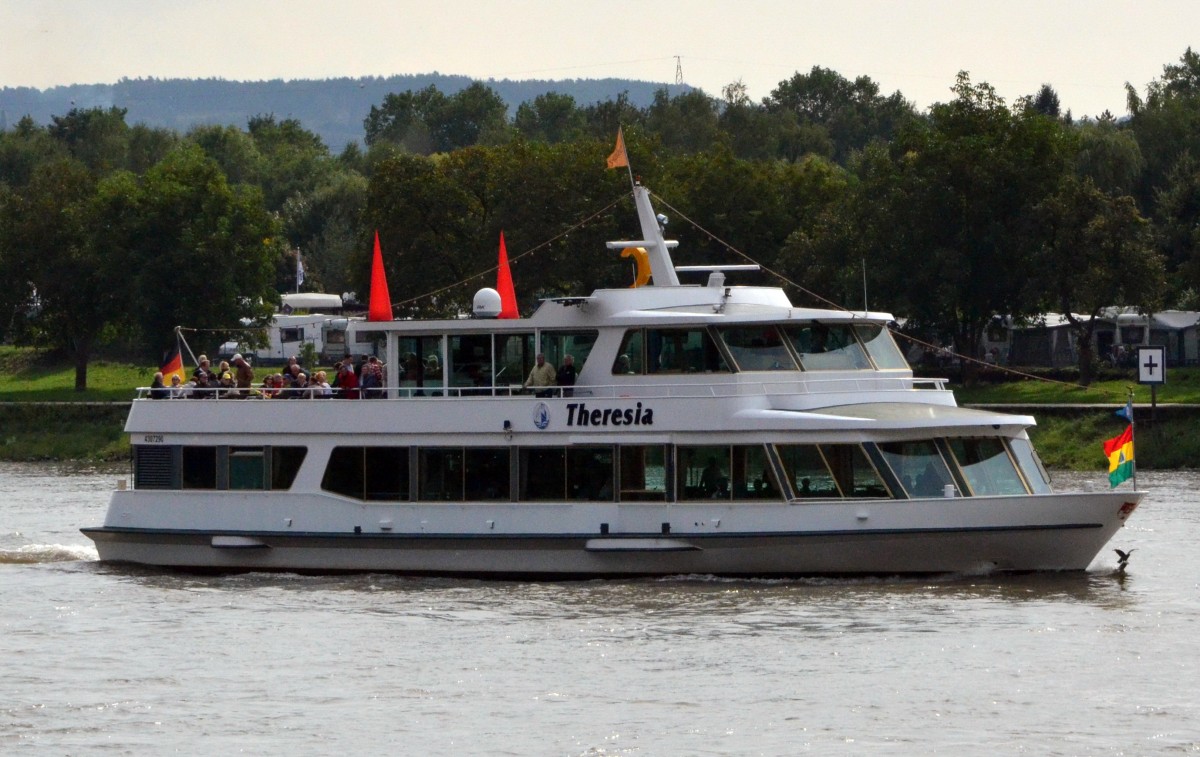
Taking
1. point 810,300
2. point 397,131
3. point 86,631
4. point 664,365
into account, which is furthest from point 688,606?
point 397,131

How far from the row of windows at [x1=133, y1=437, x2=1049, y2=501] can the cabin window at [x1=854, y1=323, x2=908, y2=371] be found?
2.04 m

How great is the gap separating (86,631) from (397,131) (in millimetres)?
141686

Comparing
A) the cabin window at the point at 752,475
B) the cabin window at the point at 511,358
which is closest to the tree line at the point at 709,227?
the cabin window at the point at 511,358

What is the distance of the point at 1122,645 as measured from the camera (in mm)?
22047

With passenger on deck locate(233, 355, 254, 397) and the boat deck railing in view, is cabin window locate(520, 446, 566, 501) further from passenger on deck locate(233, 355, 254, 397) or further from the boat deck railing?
passenger on deck locate(233, 355, 254, 397)

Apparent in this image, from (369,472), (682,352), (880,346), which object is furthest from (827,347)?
(369,472)

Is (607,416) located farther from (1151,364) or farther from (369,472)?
(1151,364)

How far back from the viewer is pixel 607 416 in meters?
26.6

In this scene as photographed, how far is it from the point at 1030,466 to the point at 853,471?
245 centimetres

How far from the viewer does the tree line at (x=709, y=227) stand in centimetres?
5719

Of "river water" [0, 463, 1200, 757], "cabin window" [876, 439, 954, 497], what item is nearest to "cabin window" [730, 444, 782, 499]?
"river water" [0, 463, 1200, 757]

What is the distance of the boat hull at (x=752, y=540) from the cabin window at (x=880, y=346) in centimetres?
267

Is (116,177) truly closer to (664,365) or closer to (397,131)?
(664,365)

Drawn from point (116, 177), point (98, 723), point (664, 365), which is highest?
point (116, 177)
